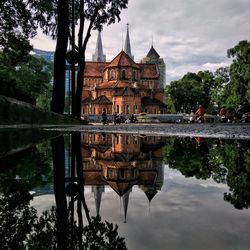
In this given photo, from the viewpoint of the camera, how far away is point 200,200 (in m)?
1.59

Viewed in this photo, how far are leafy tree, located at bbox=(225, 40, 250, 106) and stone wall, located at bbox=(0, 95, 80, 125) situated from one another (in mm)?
39392

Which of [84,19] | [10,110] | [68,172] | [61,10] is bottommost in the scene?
[68,172]

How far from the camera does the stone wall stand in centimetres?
782

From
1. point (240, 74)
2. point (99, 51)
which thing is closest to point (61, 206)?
point (240, 74)

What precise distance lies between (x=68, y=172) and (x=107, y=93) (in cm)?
6351

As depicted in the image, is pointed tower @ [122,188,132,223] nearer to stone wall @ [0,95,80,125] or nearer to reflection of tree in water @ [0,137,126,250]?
reflection of tree in water @ [0,137,126,250]

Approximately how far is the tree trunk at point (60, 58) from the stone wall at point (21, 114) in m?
1.17

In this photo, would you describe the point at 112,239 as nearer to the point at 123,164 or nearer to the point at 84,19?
the point at 123,164

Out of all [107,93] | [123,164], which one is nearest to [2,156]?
[123,164]

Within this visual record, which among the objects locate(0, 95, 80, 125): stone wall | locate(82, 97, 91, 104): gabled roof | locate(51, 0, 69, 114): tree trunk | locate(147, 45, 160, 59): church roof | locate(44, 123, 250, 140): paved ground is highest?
locate(147, 45, 160, 59): church roof

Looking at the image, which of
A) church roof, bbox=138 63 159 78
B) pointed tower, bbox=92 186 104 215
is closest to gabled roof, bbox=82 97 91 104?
church roof, bbox=138 63 159 78

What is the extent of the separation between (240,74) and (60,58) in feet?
129

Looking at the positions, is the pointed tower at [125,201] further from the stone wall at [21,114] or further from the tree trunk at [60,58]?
the tree trunk at [60,58]

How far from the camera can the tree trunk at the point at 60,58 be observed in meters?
12.6
